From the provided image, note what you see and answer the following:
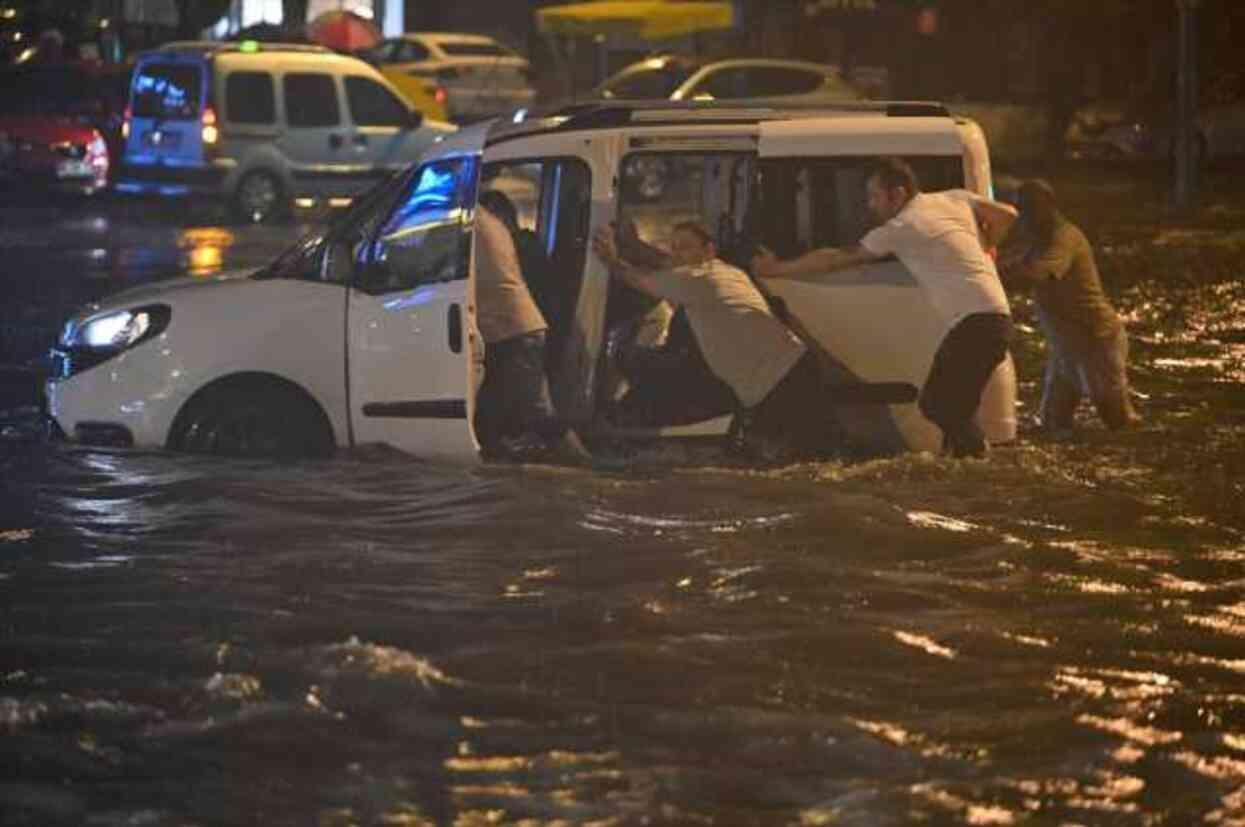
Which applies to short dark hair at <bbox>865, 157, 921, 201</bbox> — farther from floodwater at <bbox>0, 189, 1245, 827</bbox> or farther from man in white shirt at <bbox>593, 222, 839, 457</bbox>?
floodwater at <bbox>0, 189, 1245, 827</bbox>

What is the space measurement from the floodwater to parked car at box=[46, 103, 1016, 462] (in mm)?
227

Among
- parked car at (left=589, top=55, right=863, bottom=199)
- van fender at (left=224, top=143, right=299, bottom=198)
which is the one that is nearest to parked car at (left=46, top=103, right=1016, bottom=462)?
van fender at (left=224, top=143, right=299, bottom=198)

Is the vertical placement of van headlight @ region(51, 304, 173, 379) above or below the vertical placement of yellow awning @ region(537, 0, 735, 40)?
below

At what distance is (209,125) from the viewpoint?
29.9m

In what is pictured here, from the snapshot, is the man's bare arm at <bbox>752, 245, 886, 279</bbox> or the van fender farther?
the van fender

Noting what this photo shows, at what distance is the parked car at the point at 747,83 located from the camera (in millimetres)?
37125

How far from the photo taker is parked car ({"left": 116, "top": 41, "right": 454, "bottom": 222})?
3005cm

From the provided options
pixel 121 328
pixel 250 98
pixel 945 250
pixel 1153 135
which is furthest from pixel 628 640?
pixel 1153 135

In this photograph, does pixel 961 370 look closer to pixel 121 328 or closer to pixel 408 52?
pixel 121 328

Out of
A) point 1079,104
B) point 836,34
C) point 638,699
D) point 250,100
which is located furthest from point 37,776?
point 836,34

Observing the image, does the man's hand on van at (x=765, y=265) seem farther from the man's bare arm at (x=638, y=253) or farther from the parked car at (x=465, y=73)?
the parked car at (x=465, y=73)

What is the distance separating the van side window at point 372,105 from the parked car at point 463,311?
18.3 meters

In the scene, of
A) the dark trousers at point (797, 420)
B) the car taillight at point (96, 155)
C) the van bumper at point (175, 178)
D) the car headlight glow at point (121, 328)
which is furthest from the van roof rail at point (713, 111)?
the car taillight at point (96, 155)

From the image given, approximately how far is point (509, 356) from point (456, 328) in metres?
0.30
